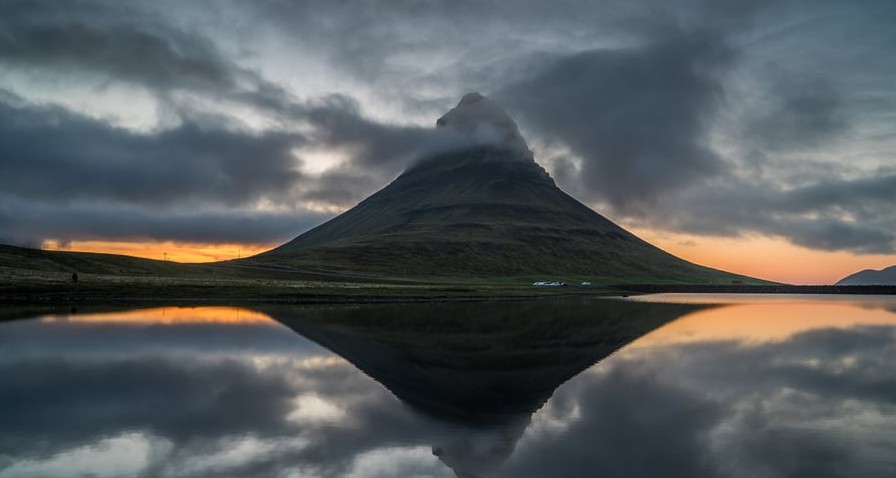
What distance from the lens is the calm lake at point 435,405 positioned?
18.7 metres

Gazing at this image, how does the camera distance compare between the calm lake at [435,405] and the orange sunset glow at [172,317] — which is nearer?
the calm lake at [435,405]

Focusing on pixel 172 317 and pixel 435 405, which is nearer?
pixel 435 405

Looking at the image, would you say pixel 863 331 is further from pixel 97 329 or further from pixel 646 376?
pixel 97 329

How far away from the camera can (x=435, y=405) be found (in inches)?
1042

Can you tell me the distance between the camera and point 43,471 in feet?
56.9

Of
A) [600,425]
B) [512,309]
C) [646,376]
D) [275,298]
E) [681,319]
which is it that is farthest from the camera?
[275,298]

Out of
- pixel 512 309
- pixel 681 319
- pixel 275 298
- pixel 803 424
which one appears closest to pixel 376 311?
pixel 512 309

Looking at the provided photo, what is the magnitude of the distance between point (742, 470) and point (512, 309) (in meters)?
72.8

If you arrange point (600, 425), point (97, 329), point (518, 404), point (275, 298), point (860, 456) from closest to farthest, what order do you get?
1. point (860, 456)
2. point (600, 425)
3. point (518, 404)
4. point (97, 329)
5. point (275, 298)

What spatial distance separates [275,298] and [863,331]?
82780 mm

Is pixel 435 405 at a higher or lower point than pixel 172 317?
lower

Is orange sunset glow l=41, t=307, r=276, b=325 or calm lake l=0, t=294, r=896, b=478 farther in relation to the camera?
orange sunset glow l=41, t=307, r=276, b=325

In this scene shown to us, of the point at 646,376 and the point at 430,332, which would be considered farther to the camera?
the point at 430,332

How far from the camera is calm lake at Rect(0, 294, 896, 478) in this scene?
61.2 feet
